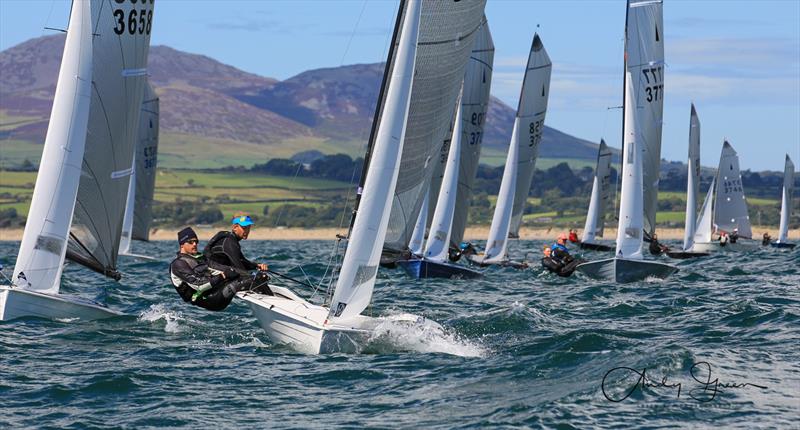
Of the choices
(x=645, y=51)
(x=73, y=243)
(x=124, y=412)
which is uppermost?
(x=645, y=51)

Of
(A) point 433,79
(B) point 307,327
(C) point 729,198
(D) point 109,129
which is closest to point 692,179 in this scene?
(C) point 729,198

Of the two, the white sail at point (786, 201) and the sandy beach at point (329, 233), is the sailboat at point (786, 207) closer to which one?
the white sail at point (786, 201)

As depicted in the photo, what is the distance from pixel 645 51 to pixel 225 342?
18404 mm

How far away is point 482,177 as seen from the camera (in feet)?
642

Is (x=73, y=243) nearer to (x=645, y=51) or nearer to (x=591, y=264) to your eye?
(x=591, y=264)

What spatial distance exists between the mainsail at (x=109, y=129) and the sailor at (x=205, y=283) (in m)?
3.48

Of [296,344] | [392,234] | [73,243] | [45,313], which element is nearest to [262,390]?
[296,344]

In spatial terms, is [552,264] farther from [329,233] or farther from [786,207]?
[329,233]

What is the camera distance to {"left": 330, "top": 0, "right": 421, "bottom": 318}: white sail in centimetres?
1650

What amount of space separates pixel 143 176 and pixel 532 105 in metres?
15.1

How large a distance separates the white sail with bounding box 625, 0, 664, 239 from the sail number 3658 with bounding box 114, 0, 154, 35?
1460 cm

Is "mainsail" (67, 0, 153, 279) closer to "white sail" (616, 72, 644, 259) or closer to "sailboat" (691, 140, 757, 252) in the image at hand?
Answer: "white sail" (616, 72, 644, 259)

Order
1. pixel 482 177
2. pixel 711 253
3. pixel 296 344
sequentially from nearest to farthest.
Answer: pixel 296 344 → pixel 711 253 → pixel 482 177

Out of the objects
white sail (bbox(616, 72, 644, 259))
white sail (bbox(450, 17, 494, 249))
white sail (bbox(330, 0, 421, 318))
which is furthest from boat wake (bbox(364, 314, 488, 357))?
white sail (bbox(450, 17, 494, 249))
